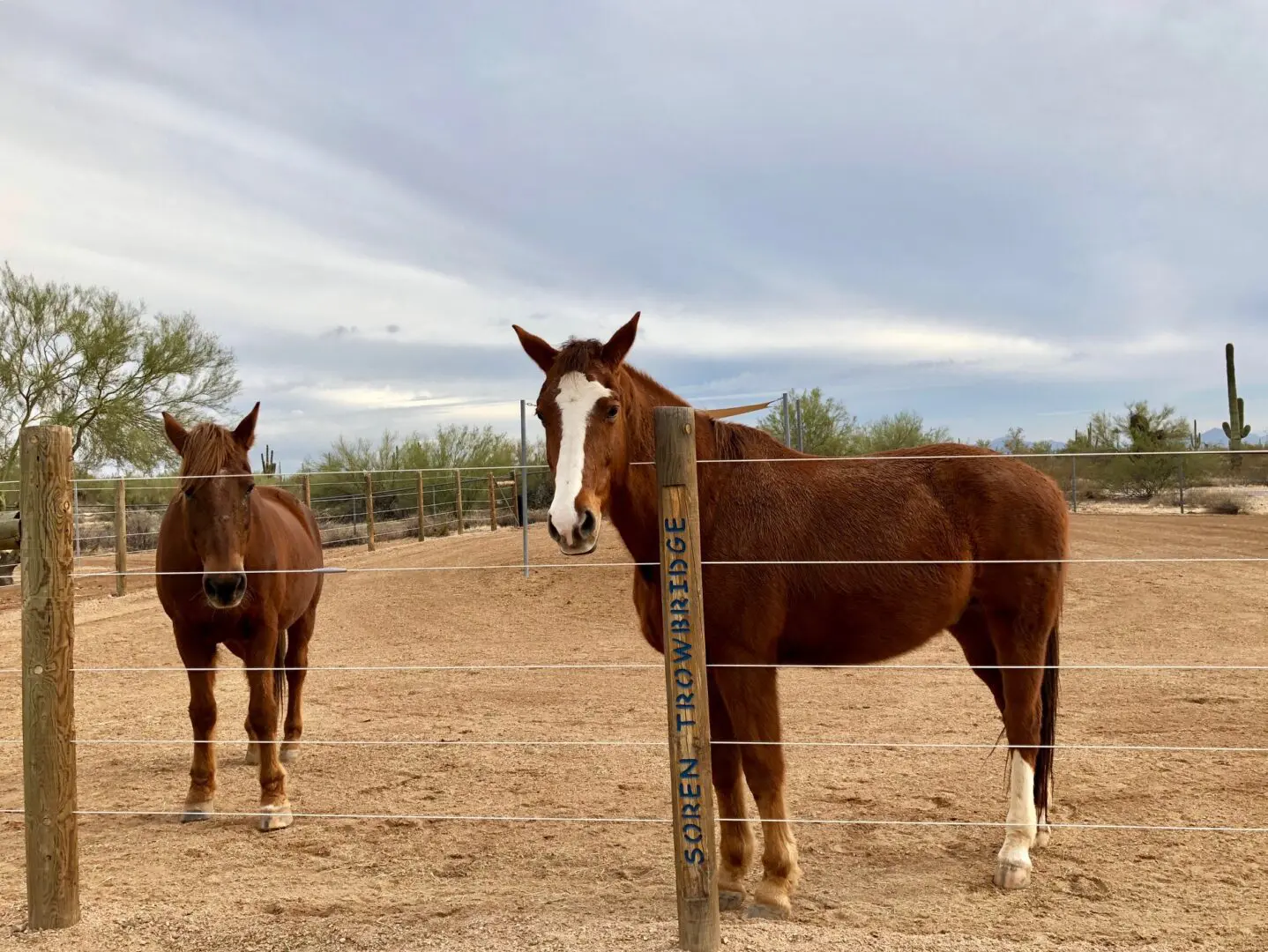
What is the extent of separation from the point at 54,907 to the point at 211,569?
1.53 metres

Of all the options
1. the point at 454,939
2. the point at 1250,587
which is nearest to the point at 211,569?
the point at 454,939

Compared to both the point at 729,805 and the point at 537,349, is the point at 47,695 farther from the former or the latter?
the point at 729,805

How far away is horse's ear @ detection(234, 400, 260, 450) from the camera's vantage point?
4934mm

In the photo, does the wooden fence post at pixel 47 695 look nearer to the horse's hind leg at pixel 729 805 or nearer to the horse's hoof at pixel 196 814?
the horse's hoof at pixel 196 814

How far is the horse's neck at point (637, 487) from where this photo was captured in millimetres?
3699

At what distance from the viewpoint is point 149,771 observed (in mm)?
5965

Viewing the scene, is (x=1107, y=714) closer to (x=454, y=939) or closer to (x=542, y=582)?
(x=454, y=939)

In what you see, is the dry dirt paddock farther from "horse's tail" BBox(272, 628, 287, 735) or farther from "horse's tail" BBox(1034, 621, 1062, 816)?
"horse's tail" BBox(272, 628, 287, 735)

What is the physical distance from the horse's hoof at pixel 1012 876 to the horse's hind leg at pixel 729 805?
1.07 meters

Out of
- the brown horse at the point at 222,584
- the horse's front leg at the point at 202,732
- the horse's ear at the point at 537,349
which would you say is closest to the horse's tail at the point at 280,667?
the brown horse at the point at 222,584

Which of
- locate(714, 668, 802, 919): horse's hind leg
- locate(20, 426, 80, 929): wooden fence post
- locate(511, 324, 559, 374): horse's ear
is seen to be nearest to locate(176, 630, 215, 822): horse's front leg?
locate(20, 426, 80, 929): wooden fence post

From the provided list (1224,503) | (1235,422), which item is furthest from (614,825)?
(1235,422)

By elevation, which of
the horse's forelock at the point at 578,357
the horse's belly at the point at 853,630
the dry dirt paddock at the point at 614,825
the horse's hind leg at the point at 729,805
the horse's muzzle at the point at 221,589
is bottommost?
the dry dirt paddock at the point at 614,825

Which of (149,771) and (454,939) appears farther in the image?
(149,771)
